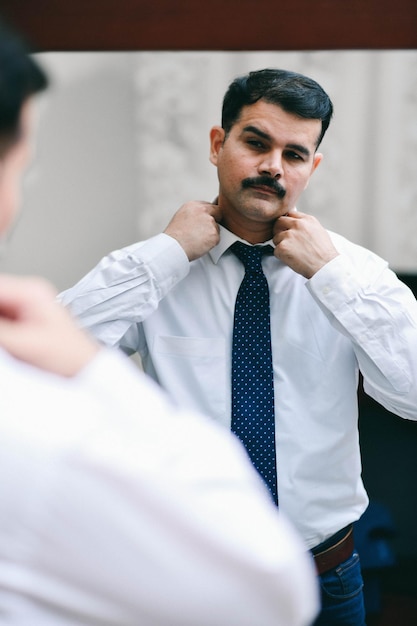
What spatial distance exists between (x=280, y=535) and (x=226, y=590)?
55mm

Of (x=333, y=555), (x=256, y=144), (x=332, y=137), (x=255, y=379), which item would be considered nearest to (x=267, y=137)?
(x=256, y=144)

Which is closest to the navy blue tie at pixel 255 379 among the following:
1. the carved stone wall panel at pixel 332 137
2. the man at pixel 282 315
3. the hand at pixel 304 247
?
the man at pixel 282 315

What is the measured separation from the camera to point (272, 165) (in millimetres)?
1562

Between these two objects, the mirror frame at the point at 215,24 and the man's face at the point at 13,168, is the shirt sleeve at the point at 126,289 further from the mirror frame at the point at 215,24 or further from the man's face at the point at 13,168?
the mirror frame at the point at 215,24

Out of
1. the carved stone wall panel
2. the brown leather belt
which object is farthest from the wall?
the brown leather belt

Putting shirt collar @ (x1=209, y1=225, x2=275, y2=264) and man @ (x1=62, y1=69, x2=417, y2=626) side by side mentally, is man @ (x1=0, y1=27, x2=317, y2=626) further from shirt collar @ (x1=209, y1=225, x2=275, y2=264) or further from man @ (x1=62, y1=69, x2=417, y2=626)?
shirt collar @ (x1=209, y1=225, x2=275, y2=264)

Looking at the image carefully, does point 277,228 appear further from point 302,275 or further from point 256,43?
point 256,43

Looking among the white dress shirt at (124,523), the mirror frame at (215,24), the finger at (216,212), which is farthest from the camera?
the mirror frame at (215,24)

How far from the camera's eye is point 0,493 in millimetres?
486

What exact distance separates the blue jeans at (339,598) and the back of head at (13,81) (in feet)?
4.26

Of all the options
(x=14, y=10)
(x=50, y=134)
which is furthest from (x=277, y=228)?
(x=14, y=10)

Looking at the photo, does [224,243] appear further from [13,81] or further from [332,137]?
[332,137]

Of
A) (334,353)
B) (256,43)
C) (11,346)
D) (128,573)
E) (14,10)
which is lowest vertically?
(334,353)

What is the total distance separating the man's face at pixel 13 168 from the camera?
22.1 inches
